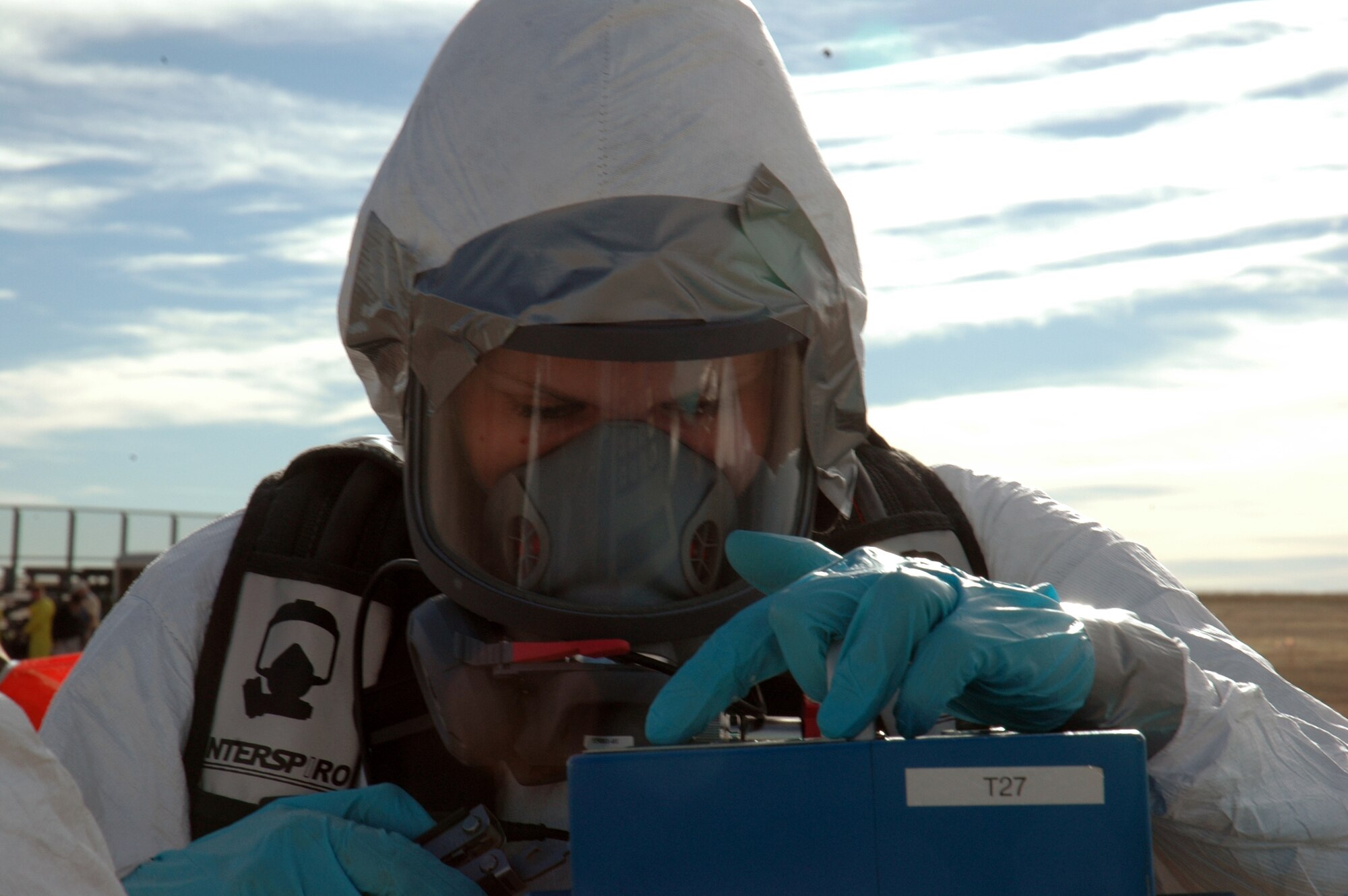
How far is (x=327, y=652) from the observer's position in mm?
1926

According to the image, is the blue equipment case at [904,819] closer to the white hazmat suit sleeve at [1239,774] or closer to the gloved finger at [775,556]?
the gloved finger at [775,556]

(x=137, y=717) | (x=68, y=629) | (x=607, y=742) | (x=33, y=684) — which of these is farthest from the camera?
(x=68, y=629)

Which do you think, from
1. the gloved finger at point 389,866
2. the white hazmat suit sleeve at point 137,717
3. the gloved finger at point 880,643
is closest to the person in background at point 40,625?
the white hazmat suit sleeve at point 137,717

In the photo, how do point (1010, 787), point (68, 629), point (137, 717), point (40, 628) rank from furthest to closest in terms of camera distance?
point (68, 629) → point (40, 628) → point (137, 717) → point (1010, 787)

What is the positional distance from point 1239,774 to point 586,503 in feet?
2.84

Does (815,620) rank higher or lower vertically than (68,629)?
higher

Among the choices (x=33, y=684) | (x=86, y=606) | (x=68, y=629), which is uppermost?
(x=33, y=684)

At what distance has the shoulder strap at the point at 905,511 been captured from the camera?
77.5 inches

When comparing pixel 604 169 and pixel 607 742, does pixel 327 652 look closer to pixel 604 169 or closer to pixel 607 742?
pixel 607 742

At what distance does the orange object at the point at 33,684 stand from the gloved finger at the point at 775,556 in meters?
2.91

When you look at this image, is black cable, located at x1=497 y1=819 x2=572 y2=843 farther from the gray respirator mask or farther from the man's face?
the man's face

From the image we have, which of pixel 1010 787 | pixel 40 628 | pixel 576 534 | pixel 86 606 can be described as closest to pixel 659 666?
pixel 576 534

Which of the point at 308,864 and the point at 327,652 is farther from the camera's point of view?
the point at 327,652

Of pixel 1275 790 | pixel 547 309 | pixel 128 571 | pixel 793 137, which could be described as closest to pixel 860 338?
pixel 793 137
